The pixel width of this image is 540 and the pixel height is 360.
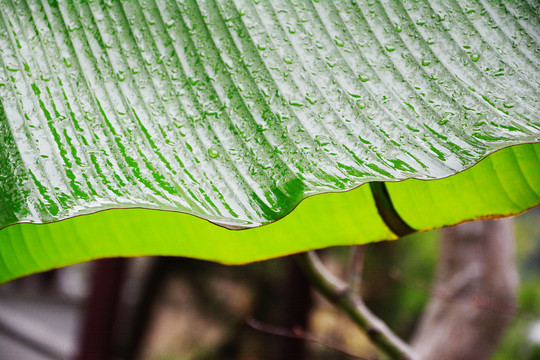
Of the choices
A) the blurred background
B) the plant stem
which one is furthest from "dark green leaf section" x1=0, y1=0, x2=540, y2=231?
the blurred background

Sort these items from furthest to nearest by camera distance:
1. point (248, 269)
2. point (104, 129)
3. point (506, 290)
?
1. point (248, 269)
2. point (506, 290)
3. point (104, 129)

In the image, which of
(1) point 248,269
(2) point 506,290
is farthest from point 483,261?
(1) point 248,269

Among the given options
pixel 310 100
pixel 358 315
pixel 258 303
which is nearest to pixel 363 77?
pixel 310 100

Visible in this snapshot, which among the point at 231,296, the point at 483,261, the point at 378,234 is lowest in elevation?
the point at 231,296

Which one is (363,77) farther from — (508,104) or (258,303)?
(258,303)

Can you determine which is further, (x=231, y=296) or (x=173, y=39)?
(x=231, y=296)

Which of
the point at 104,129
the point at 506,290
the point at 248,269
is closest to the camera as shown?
the point at 104,129

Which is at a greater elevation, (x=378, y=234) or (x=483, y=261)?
(x=378, y=234)

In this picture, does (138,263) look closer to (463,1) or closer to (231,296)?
(231,296)
